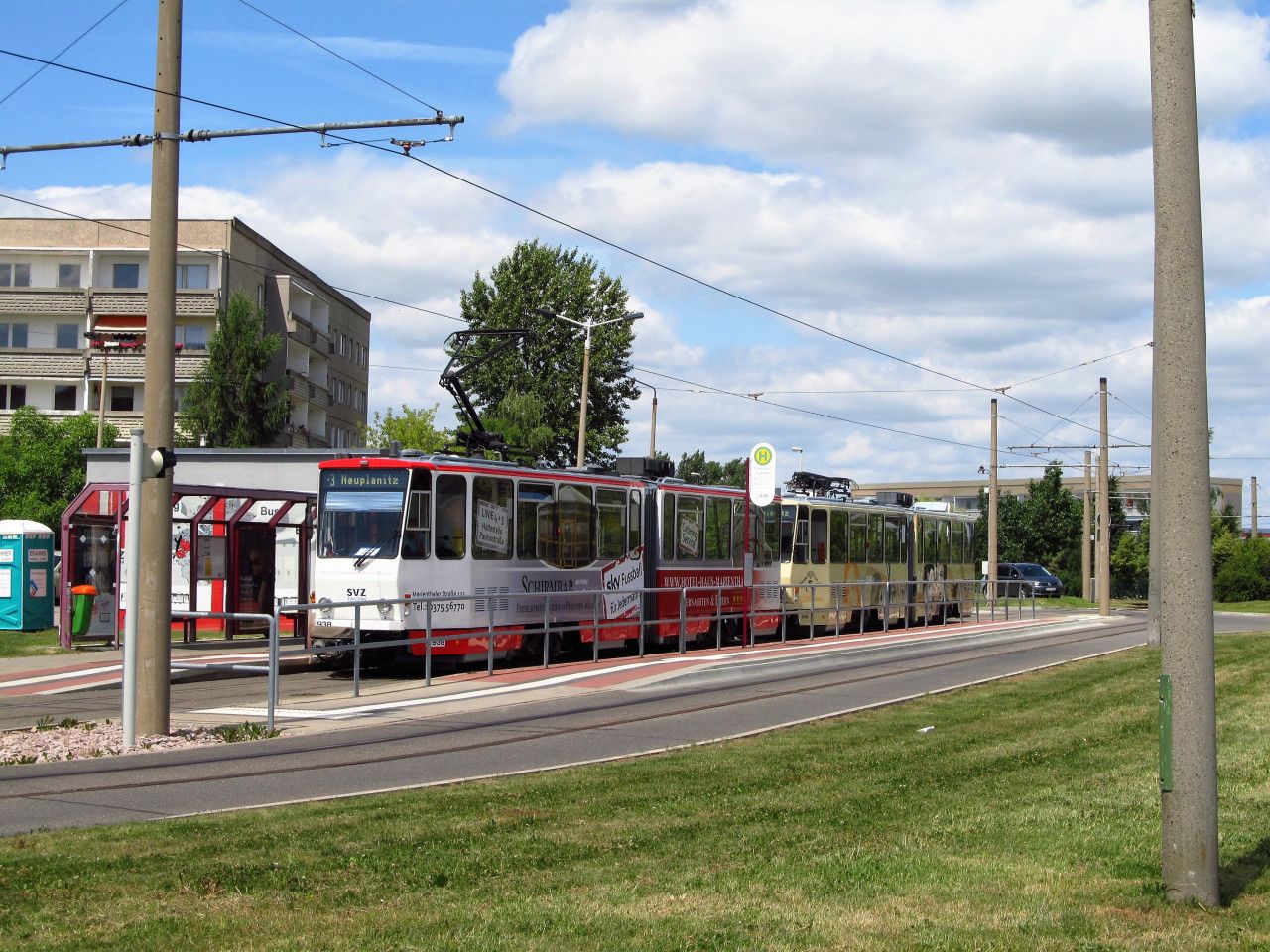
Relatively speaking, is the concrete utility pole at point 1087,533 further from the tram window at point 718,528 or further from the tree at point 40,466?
the tree at point 40,466

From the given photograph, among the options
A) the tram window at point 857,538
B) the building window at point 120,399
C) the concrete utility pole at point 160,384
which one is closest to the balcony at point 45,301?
the building window at point 120,399

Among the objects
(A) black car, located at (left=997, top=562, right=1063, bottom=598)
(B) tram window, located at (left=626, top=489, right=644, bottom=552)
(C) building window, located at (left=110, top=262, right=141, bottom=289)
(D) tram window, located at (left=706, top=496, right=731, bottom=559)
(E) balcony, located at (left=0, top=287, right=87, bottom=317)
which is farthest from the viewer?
(C) building window, located at (left=110, top=262, right=141, bottom=289)

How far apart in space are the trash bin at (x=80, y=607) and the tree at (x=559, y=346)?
3633 centimetres

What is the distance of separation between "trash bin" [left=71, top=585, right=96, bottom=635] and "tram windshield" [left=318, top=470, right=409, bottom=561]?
5977 millimetres

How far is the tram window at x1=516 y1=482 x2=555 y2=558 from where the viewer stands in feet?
72.9

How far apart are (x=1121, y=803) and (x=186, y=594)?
20.2 meters

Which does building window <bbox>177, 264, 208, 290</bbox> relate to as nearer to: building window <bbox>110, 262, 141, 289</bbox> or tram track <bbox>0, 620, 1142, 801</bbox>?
building window <bbox>110, 262, 141, 289</bbox>

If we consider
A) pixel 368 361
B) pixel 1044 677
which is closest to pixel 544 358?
pixel 368 361

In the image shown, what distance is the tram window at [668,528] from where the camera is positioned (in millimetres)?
26141

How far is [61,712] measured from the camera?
1611 centimetres

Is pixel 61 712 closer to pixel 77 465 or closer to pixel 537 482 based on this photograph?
pixel 537 482

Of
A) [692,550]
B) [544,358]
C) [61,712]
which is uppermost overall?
[544,358]

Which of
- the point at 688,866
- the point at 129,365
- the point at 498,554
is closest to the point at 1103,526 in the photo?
the point at 498,554

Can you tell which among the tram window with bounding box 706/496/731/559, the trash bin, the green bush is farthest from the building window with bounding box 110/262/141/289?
the green bush
